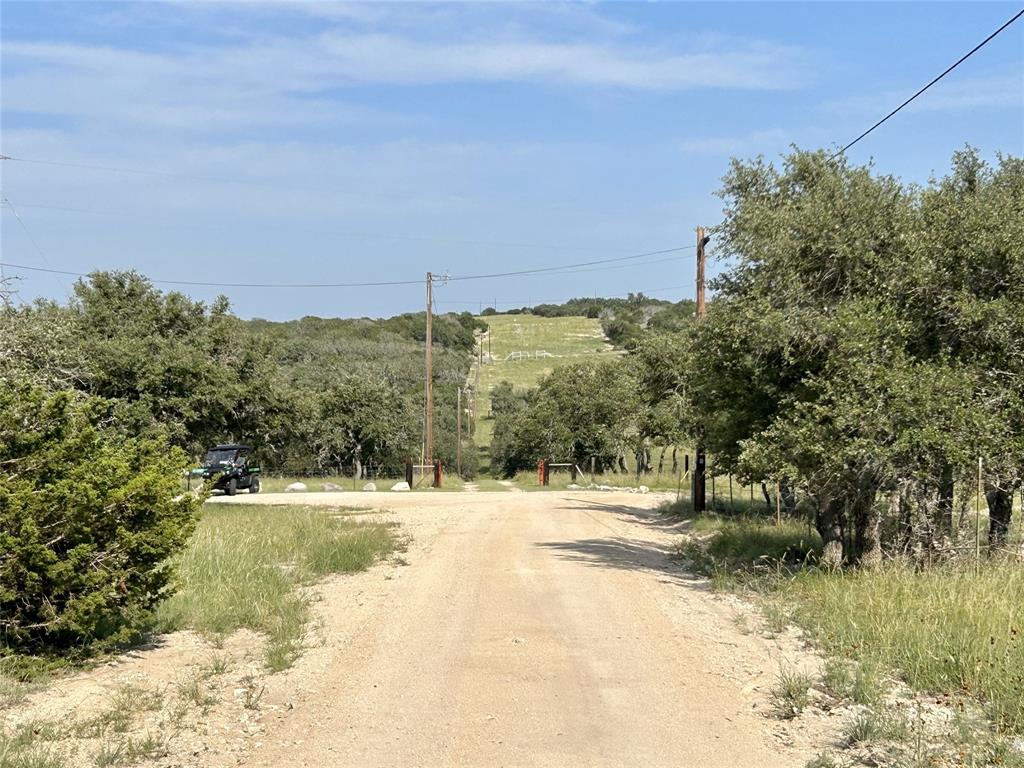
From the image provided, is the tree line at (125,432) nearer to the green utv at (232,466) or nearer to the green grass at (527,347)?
the green utv at (232,466)

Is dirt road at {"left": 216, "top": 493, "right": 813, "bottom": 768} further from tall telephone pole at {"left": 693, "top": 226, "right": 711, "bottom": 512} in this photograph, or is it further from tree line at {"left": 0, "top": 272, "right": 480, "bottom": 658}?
tall telephone pole at {"left": 693, "top": 226, "right": 711, "bottom": 512}

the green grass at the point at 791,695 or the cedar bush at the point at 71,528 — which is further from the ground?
the cedar bush at the point at 71,528

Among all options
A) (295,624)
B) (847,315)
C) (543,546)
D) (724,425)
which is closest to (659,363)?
(543,546)

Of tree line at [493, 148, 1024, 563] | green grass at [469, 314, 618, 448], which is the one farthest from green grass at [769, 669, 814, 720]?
green grass at [469, 314, 618, 448]

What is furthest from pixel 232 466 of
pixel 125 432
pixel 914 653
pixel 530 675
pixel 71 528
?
pixel 914 653

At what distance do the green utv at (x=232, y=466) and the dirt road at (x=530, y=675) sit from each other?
23.6 metres

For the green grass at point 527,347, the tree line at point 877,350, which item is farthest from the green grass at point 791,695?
the green grass at point 527,347

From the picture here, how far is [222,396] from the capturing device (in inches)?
1059

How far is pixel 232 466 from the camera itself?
122ft

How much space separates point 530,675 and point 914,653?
3175 millimetres

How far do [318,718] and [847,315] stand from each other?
787 centimetres

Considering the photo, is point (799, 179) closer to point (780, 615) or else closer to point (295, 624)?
point (780, 615)

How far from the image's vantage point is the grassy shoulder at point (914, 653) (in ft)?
20.5

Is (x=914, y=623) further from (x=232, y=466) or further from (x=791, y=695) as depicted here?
(x=232, y=466)
